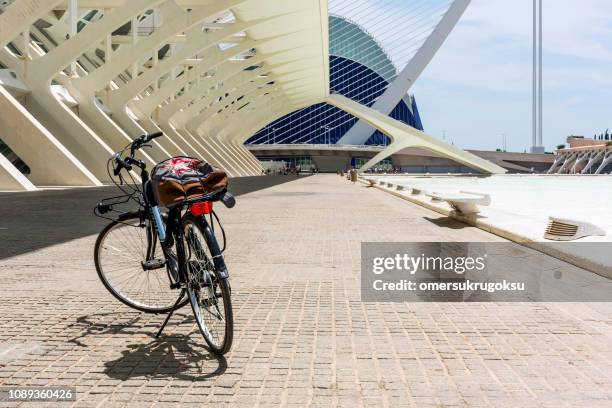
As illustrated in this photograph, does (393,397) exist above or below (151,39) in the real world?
below

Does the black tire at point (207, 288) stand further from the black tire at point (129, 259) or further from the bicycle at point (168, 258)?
the black tire at point (129, 259)

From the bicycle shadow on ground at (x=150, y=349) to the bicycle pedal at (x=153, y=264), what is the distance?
0.33 m

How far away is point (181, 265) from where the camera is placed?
11.9ft

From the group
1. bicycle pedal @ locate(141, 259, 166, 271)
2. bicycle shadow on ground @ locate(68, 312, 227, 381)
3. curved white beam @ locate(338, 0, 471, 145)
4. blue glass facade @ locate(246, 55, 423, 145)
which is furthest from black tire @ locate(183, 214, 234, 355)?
blue glass facade @ locate(246, 55, 423, 145)

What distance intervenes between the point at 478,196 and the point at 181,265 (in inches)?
306

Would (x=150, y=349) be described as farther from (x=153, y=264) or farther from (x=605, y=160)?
(x=605, y=160)

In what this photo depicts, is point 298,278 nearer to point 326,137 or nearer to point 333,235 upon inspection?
point 333,235

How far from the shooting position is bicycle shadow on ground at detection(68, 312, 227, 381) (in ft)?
10.3

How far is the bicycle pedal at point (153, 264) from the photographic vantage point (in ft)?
13.2

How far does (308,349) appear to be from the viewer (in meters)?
3.52

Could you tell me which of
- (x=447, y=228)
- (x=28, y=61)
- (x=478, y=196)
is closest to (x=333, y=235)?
(x=447, y=228)

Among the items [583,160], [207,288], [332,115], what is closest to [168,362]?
[207,288]

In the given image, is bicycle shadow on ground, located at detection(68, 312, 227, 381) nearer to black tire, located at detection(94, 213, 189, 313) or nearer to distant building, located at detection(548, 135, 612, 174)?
black tire, located at detection(94, 213, 189, 313)

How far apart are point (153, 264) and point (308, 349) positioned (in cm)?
116
